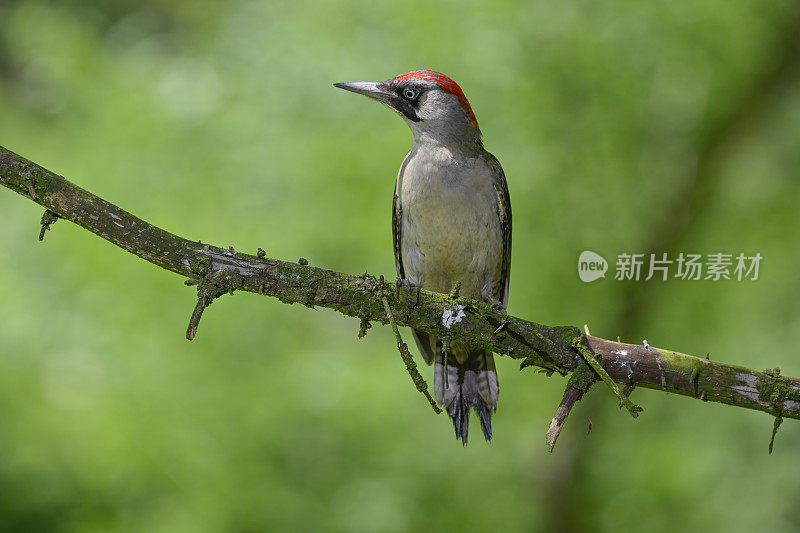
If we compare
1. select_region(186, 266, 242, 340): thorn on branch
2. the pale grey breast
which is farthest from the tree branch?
the pale grey breast

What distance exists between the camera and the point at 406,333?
716 cm

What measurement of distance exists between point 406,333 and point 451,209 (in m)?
3.31

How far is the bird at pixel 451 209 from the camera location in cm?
399

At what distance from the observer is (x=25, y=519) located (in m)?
7.35

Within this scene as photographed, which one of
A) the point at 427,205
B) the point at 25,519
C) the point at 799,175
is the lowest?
the point at 25,519

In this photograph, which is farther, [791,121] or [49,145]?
[49,145]

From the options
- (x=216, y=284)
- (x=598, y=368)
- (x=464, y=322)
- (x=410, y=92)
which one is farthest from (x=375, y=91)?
(x=598, y=368)

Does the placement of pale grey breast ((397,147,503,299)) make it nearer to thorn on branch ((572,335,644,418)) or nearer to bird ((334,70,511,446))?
bird ((334,70,511,446))

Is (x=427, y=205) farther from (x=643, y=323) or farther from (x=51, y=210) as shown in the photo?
(x=643, y=323)

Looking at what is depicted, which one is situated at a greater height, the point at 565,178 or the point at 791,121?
the point at 791,121

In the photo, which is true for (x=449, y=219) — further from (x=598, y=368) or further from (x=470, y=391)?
(x=598, y=368)

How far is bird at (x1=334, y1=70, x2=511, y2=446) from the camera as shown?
13.1 ft

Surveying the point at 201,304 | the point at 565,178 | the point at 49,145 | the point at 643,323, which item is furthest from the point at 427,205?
the point at 49,145

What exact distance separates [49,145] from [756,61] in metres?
8.35
